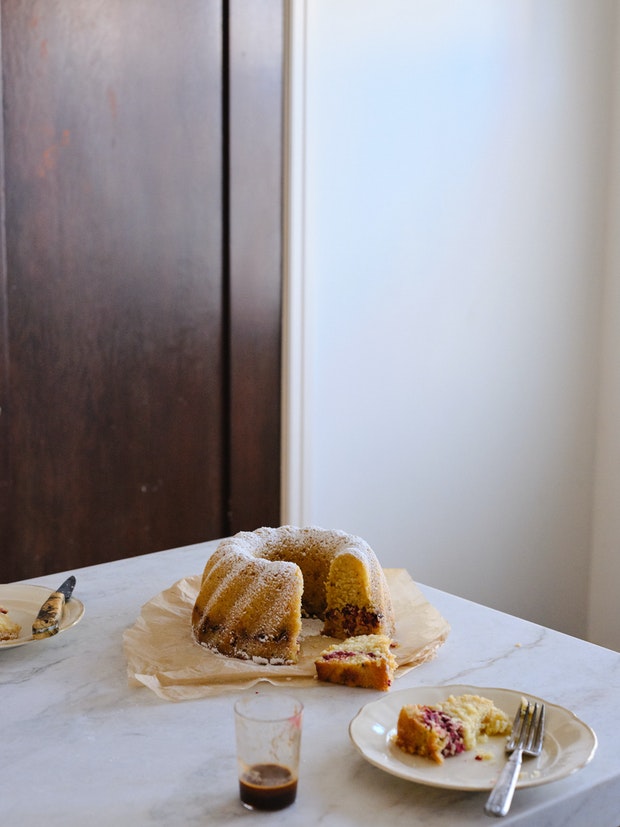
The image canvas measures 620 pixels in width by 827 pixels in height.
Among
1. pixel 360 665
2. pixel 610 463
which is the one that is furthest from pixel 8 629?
pixel 610 463

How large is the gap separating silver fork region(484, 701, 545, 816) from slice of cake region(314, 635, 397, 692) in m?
0.18

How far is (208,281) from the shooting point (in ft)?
8.14

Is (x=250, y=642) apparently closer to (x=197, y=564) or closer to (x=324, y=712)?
(x=324, y=712)

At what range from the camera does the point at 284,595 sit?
121cm

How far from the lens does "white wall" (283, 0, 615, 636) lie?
2609mm

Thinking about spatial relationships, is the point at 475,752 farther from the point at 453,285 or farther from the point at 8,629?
the point at 453,285

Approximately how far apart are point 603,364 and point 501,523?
706 millimetres

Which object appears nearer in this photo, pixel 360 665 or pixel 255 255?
pixel 360 665

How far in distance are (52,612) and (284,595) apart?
33 cm

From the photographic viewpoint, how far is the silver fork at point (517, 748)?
2.69 ft

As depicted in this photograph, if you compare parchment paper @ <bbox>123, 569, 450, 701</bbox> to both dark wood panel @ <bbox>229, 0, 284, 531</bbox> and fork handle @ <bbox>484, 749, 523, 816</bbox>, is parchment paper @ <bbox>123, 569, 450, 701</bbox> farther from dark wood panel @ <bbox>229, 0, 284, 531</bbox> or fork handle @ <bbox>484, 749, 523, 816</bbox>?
dark wood panel @ <bbox>229, 0, 284, 531</bbox>

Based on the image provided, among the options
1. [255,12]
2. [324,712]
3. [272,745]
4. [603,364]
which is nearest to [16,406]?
[255,12]

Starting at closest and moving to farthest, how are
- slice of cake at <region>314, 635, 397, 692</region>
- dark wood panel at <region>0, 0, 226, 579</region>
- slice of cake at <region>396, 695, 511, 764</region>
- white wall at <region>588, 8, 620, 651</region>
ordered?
slice of cake at <region>396, 695, 511, 764</region>
slice of cake at <region>314, 635, 397, 692</region>
dark wood panel at <region>0, 0, 226, 579</region>
white wall at <region>588, 8, 620, 651</region>

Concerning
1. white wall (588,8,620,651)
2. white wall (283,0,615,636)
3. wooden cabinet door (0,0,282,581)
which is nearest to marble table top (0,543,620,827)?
wooden cabinet door (0,0,282,581)
